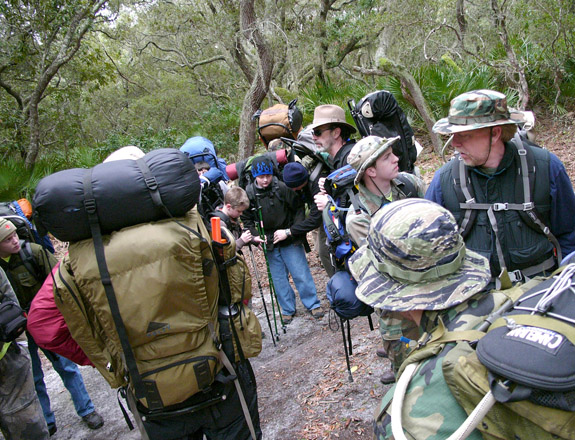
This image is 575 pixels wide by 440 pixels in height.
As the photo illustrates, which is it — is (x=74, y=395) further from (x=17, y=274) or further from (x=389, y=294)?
(x=389, y=294)

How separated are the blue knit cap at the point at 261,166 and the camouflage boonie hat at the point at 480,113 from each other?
247 centimetres

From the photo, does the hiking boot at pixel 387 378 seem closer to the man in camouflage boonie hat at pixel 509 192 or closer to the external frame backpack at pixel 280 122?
the man in camouflage boonie hat at pixel 509 192

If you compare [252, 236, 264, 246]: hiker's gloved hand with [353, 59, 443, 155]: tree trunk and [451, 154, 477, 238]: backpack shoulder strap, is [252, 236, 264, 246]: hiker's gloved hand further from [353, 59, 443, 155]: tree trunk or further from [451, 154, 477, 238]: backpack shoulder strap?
[353, 59, 443, 155]: tree trunk

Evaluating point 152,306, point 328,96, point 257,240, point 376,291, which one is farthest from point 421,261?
point 328,96

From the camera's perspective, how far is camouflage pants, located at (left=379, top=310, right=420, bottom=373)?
206 cm

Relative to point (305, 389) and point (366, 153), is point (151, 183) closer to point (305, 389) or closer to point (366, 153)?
point (366, 153)

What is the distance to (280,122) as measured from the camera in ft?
17.1

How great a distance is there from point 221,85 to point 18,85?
828 centimetres

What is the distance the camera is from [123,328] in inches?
75.6

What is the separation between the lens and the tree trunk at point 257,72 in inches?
314

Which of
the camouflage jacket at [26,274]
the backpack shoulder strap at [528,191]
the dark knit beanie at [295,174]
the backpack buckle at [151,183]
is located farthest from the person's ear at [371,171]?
the camouflage jacket at [26,274]

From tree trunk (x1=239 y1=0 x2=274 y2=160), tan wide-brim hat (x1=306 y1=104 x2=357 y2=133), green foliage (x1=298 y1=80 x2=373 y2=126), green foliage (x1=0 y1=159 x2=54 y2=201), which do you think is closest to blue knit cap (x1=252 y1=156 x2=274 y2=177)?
tan wide-brim hat (x1=306 y1=104 x2=357 y2=133)

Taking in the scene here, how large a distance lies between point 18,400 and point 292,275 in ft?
9.45

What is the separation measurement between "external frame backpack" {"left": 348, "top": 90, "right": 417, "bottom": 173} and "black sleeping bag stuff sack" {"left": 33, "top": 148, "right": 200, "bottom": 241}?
242 cm
